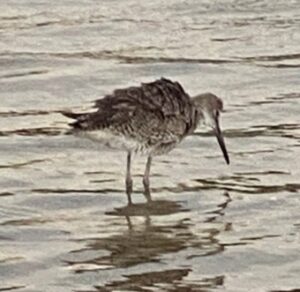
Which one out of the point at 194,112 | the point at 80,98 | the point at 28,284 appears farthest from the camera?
the point at 80,98

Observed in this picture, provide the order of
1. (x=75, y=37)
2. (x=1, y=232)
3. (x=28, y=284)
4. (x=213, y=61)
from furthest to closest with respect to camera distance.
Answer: (x=75, y=37), (x=213, y=61), (x=1, y=232), (x=28, y=284)

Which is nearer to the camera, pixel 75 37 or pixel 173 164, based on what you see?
pixel 173 164

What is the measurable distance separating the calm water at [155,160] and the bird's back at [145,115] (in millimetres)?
293

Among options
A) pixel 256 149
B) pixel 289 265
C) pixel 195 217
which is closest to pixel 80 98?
pixel 256 149

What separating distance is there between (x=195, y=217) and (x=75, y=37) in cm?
558

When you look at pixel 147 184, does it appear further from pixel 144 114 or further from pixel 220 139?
pixel 220 139

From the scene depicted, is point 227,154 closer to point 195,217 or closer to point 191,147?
point 191,147

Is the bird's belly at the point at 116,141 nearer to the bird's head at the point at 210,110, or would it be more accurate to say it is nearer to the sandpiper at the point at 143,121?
the sandpiper at the point at 143,121

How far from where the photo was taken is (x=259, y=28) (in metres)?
14.8

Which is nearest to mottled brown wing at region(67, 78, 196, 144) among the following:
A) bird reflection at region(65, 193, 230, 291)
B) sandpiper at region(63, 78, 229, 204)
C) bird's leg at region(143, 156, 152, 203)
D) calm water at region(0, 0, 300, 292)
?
sandpiper at region(63, 78, 229, 204)

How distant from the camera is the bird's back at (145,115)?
974 cm

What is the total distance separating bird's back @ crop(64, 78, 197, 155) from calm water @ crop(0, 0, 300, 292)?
0.29 metres

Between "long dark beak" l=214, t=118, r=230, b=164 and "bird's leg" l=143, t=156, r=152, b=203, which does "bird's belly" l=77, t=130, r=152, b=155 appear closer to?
"bird's leg" l=143, t=156, r=152, b=203

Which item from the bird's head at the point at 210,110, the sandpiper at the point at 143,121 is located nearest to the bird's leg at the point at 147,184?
the sandpiper at the point at 143,121
